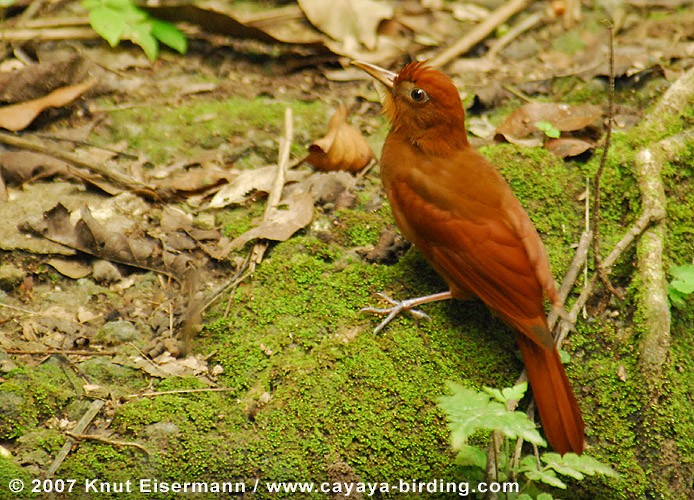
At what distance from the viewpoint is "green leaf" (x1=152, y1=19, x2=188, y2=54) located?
16.7 ft

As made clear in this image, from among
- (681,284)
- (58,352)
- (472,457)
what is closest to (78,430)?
(58,352)

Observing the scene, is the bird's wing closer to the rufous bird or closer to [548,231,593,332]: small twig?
the rufous bird

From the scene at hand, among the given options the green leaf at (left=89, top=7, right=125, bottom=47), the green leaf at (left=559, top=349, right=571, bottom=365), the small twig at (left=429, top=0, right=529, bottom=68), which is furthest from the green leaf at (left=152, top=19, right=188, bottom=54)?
the green leaf at (left=559, top=349, right=571, bottom=365)

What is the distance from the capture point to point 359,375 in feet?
10.5

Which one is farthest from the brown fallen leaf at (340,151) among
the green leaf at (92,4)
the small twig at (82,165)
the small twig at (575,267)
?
the green leaf at (92,4)

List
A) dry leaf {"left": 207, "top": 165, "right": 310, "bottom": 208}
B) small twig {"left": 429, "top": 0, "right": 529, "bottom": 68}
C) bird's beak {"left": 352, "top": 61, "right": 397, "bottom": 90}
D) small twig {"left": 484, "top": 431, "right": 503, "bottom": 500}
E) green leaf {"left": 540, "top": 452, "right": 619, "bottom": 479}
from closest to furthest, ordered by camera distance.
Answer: green leaf {"left": 540, "top": 452, "right": 619, "bottom": 479} < small twig {"left": 484, "top": 431, "right": 503, "bottom": 500} < bird's beak {"left": 352, "top": 61, "right": 397, "bottom": 90} < dry leaf {"left": 207, "top": 165, "right": 310, "bottom": 208} < small twig {"left": 429, "top": 0, "right": 529, "bottom": 68}

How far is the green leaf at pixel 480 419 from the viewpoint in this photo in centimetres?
238

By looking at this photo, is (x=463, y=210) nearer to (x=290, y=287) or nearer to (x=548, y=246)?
(x=548, y=246)

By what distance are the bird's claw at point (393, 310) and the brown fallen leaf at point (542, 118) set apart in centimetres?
137

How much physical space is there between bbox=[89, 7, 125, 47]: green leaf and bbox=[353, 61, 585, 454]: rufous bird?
6.20ft

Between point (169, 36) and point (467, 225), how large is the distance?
2.75 meters

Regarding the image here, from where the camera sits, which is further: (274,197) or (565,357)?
(274,197)

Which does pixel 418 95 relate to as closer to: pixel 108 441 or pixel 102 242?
pixel 102 242

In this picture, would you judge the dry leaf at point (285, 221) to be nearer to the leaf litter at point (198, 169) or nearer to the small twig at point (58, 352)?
the leaf litter at point (198, 169)
